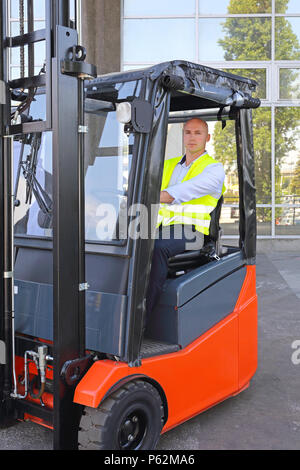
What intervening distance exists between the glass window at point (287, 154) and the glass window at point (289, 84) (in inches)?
12.5

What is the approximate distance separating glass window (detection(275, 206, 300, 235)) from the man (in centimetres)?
987

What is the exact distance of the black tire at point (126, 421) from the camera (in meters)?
2.73

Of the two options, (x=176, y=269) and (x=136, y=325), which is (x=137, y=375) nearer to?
(x=136, y=325)

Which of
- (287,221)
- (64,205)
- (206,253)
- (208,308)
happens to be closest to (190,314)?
(208,308)

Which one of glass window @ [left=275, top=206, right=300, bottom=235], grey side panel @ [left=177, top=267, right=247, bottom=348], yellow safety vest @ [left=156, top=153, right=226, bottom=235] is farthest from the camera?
glass window @ [left=275, top=206, right=300, bottom=235]

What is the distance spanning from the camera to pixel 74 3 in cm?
279

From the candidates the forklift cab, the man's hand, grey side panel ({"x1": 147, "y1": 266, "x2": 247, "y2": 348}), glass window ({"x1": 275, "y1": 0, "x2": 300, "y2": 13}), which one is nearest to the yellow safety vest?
the forklift cab

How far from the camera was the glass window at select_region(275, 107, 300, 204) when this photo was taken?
13344 millimetres

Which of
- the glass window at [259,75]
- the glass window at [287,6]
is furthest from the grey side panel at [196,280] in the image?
the glass window at [287,6]

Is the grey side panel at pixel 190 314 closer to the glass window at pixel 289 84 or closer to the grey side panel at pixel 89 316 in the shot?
the grey side panel at pixel 89 316

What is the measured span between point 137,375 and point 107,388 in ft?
0.71

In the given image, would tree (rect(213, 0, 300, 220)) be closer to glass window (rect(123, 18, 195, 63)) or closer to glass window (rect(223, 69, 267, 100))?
glass window (rect(223, 69, 267, 100))

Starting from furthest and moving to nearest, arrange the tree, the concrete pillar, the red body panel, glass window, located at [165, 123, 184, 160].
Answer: the tree, the concrete pillar, glass window, located at [165, 123, 184, 160], the red body panel

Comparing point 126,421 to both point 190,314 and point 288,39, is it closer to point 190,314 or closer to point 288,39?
point 190,314
